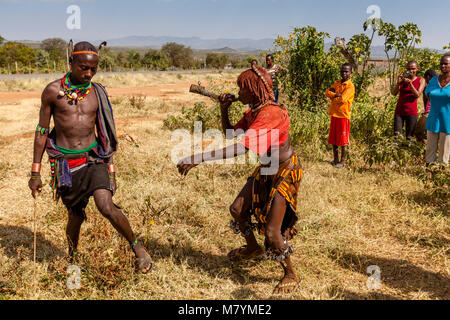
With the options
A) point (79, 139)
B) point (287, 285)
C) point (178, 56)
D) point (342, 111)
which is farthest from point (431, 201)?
point (178, 56)

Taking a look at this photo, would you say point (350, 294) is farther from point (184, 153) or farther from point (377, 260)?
point (184, 153)

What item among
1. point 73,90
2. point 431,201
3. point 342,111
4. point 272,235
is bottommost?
point 431,201

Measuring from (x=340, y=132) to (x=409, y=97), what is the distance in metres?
1.18

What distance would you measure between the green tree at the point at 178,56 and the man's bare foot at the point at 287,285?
56.3 meters

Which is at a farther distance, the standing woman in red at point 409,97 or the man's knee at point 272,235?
the standing woman in red at point 409,97

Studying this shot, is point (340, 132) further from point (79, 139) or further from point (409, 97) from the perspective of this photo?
Answer: point (79, 139)

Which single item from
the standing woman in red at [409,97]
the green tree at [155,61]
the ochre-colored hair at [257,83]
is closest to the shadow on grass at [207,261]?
the ochre-colored hair at [257,83]

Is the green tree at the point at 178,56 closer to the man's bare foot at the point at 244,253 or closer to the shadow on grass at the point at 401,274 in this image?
the man's bare foot at the point at 244,253

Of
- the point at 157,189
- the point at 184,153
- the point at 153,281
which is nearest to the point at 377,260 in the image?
the point at 153,281

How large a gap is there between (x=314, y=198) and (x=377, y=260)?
1.28m

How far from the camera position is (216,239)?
3760 millimetres

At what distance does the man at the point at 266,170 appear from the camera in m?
2.56

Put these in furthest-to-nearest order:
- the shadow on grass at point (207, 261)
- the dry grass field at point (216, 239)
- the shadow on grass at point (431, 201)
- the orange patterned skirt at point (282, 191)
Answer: the shadow on grass at point (431, 201) → the shadow on grass at point (207, 261) → the dry grass field at point (216, 239) → the orange patterned skirt at point (282, 191)

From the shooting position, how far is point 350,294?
2.93m
